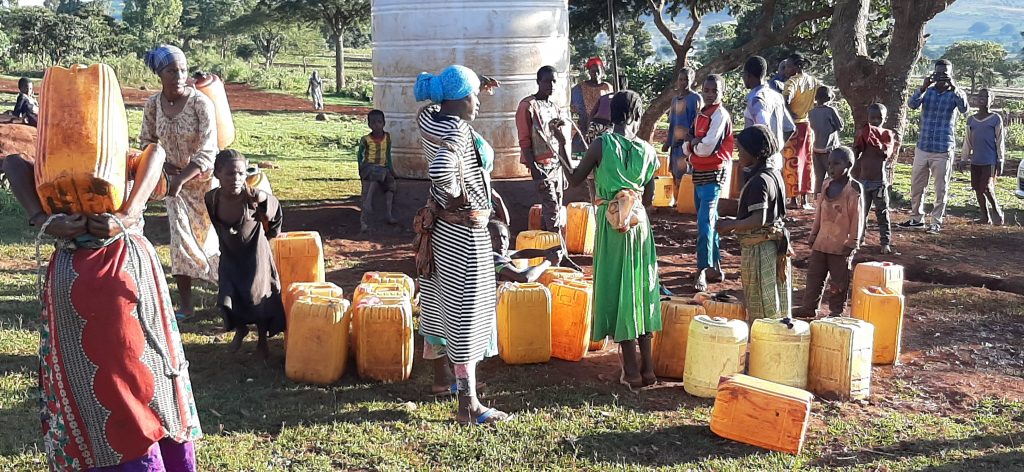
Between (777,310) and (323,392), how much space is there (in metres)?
2.79

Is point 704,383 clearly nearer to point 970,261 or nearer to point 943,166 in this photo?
point 970,261

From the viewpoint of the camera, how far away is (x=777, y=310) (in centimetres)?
568

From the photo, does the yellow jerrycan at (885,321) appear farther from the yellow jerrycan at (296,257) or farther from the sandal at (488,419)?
the yellow jerrycan at (296,257)

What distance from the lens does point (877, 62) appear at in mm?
12008

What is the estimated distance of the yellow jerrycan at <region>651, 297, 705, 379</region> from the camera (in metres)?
5.62

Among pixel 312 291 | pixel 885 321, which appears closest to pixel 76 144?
pixel 312 291

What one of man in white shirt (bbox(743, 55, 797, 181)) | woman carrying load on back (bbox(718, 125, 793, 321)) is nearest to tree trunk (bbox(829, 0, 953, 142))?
man in white shirt (bbox(743, 55, 797, 181))

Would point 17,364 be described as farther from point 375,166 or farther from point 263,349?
point 375,166

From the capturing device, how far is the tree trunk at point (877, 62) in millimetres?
11688

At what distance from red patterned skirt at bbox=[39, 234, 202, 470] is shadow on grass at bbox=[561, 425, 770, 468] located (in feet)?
6.79

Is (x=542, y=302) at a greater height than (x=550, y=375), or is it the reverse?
(x=542, y=302)

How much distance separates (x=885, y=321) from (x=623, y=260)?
6.18 ft

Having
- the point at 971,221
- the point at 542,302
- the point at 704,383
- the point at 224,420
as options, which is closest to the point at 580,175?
the point at 542,302

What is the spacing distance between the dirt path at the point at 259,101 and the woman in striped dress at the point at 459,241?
25164mm
